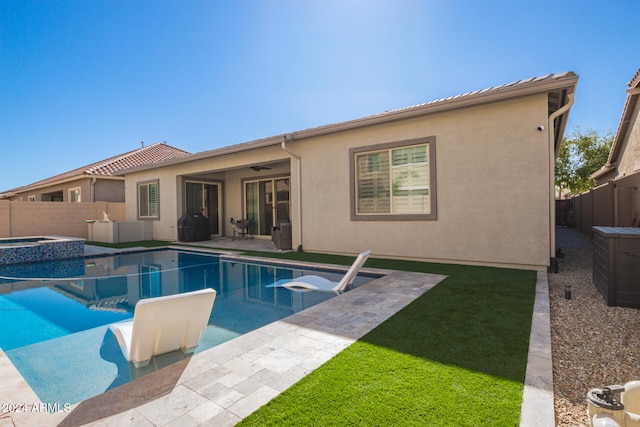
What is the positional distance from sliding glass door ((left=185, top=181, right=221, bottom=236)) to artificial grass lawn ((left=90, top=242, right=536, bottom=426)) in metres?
13.6

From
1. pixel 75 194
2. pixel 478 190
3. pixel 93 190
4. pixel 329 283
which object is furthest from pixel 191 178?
pixel 478 190

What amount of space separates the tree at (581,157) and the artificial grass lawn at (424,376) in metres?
28.3

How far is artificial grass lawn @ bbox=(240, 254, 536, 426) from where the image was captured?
214 centimetres

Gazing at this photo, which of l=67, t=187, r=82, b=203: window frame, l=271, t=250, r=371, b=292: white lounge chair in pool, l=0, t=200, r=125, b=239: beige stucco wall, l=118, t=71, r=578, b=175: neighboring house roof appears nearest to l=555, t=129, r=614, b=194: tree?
l=118, t=71, r=578, b=175: neighboring house roof

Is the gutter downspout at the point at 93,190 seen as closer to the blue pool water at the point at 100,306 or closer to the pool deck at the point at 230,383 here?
the blue pool water at the point at 100,306

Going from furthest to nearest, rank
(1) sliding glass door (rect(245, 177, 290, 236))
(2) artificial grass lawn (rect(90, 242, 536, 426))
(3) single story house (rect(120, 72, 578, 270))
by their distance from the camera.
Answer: (1) sliding glass door (rect(245, 177, 290, 236)) → (3) single story house (rect(120, 72, 578, 270)) → (2) artificial grass lawn (rect(90, 242, 536, 426))

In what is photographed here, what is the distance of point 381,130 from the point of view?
8.94 metres

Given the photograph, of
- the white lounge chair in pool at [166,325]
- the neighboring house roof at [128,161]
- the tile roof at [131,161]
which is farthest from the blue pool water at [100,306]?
the tile roof at [131,161]

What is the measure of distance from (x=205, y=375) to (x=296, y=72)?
1291 cm

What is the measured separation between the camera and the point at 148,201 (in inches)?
653

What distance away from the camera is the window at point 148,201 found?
16109mm

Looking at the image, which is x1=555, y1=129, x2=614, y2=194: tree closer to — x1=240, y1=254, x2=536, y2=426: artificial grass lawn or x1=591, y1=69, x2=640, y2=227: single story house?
x1=591, y1=69, x2=640, y2=227: single story house

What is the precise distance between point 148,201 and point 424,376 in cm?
1711

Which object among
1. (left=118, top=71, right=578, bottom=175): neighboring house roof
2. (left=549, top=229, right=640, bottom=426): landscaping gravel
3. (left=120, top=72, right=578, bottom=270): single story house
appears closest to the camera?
(left=549, top=229, right=640, bottom=426): landscaping gravel
